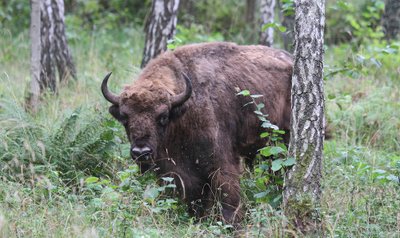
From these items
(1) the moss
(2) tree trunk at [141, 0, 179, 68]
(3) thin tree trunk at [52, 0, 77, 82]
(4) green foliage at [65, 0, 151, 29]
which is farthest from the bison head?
(4) green foliage at [65, 0, 151, 29]

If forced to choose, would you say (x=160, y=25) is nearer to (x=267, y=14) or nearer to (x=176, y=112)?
(x=267, y=14)

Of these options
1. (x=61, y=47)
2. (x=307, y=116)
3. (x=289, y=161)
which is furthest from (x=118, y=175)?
(x=61, y=47)

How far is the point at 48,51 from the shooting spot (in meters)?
10.7

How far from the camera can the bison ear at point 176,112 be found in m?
6.84

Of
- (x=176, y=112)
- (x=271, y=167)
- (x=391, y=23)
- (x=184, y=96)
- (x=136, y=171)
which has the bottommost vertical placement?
(x=136, y=171)

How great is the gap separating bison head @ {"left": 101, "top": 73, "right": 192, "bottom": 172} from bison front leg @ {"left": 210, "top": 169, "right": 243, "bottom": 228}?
0.71 meters

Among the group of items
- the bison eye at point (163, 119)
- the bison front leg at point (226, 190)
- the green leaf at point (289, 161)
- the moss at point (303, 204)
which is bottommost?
the bison front leg at point (226, 190)

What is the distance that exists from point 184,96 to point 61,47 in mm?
5098

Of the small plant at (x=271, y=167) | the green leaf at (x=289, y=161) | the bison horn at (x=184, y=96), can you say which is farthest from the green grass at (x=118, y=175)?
the bison horn at (x=184, y=96)

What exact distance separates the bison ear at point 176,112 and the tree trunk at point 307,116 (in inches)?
58.8

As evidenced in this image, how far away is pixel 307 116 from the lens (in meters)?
5.69

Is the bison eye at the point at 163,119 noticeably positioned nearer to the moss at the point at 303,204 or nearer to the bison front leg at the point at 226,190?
the bison front leg at the point at 226,190

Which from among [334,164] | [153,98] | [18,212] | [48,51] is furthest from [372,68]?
[18,212]

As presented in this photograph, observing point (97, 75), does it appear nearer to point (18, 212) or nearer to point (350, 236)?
point (18, 212)
